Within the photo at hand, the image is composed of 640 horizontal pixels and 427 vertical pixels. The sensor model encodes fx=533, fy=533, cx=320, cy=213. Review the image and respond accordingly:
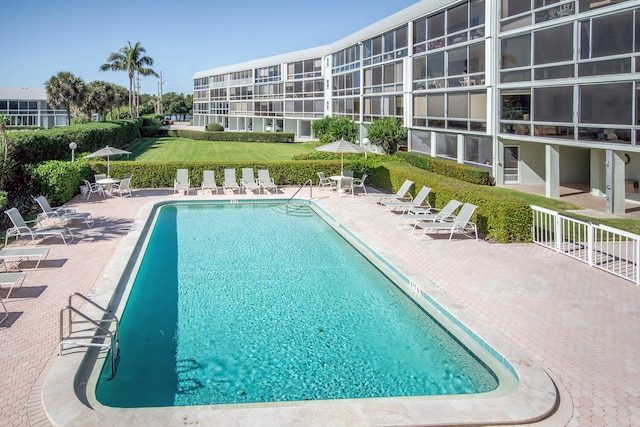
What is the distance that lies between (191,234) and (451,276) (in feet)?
27.1

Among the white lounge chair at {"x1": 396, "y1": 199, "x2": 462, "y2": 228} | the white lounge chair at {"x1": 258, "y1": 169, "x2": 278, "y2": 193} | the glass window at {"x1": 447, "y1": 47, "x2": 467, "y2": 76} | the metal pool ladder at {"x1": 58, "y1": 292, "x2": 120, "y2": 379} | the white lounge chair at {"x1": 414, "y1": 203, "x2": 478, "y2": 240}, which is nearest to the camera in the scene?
the metal pool ladder at {"x1": 58, "y1": 292, "x2": 120, "y2": 379}

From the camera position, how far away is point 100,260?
1180 cm

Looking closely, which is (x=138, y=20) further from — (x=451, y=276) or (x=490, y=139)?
(x=451, y=276)

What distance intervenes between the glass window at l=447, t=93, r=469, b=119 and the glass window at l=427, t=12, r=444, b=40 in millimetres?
3813

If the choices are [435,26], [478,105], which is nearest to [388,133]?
[435,26]

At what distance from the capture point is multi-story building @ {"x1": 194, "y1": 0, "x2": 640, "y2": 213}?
694 inches

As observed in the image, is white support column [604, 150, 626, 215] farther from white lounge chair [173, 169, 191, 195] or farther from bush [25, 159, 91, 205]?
bush [25, 159, 91, 205]

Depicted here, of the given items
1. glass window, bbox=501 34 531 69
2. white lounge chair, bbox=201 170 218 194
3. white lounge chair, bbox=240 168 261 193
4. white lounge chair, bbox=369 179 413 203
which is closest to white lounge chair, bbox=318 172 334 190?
white lounge chair, bbox=240 168 261 193

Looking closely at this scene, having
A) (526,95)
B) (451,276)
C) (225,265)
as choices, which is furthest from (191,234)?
(526,95)

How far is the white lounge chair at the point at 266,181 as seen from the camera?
22.5 metres

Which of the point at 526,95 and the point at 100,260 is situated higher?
the point at 526,95

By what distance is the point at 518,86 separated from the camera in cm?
2275

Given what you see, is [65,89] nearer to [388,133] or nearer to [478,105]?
[388,133]

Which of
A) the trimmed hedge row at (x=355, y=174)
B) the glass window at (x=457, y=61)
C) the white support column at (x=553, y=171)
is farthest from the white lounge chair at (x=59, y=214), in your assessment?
the glass window at (x=457, y=61)
